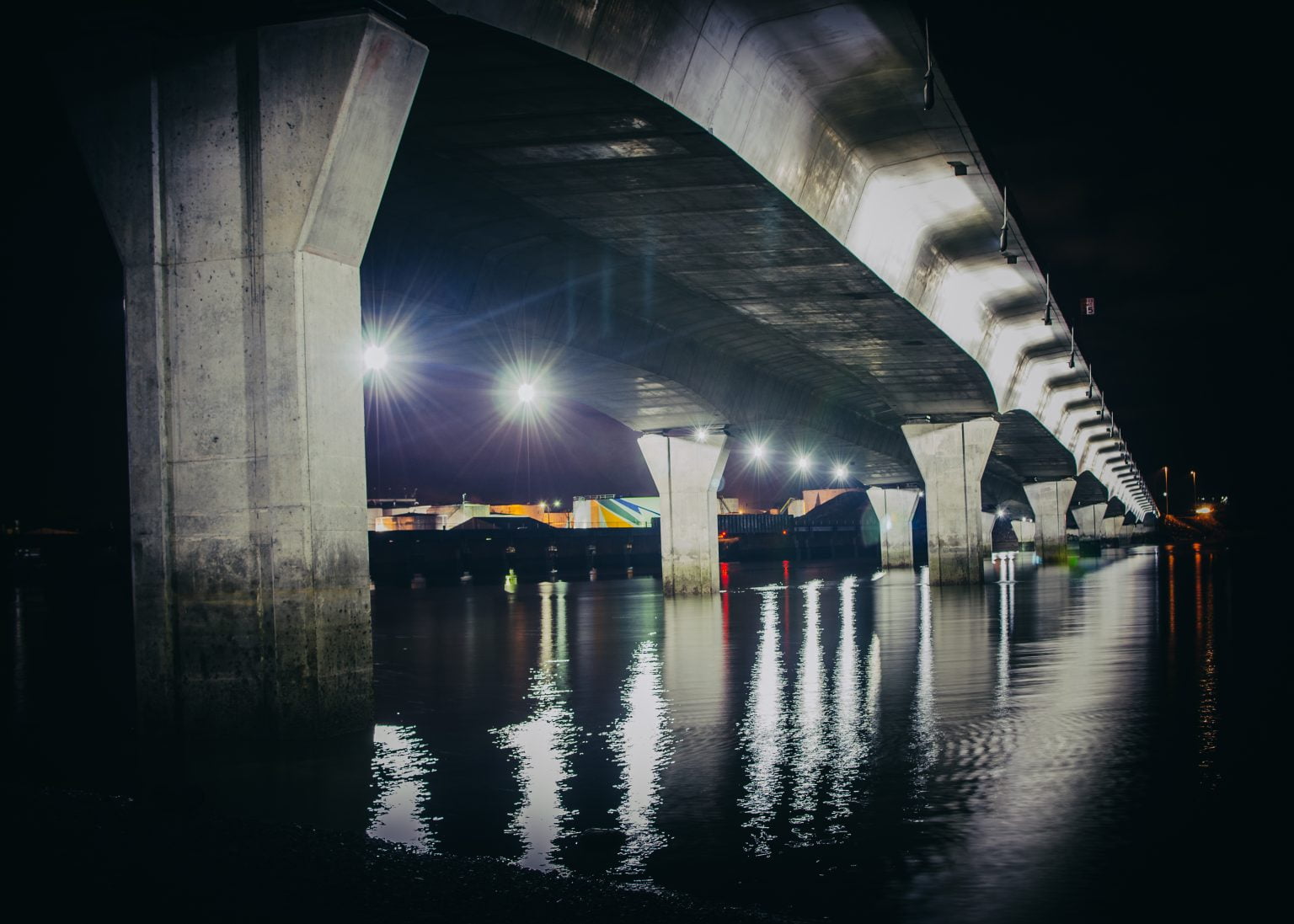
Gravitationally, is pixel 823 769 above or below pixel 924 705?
above

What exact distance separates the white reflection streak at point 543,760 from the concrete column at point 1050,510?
Answer: 7643 centimetres

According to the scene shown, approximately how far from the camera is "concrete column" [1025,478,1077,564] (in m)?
89.9

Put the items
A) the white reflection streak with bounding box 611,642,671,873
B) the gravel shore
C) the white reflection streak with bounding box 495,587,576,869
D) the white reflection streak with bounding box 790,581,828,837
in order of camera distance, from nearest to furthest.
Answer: the gravel shore < the white reflection streak with bounding box 611,642,671,873 < the white reflection streak with bounding box 495,587,576,869 < the white reflection streak with bounding box 790,581,828,837

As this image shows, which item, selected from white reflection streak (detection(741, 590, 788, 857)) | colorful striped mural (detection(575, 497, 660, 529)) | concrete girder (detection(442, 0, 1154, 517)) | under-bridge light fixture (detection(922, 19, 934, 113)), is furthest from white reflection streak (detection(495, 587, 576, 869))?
colorful striped mural (detection(575, 497, 660, 529))

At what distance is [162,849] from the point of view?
767 cm

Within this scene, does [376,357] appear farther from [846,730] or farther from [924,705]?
[846,730]

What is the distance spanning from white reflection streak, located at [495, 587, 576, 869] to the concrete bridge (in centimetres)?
174

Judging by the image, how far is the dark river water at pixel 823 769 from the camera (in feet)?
22.8

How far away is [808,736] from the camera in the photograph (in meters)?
11.8

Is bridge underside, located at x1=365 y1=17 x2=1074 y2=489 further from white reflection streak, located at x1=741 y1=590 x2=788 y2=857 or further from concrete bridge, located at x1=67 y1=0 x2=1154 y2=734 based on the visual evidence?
white reflection streak, located at x1=741 y1=590 x2=788 y2=857

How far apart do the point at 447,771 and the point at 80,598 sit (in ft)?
143

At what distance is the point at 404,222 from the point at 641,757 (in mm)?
15053

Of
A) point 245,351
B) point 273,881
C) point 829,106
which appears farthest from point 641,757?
point 829,106

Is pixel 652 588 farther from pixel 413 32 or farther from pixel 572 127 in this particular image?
pixel 413 32
